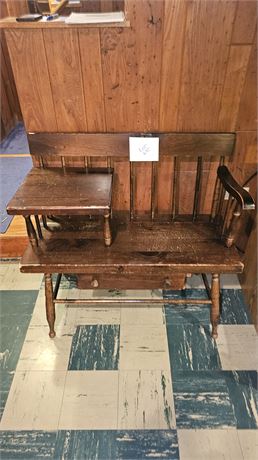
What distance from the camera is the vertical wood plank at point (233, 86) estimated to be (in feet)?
4.37

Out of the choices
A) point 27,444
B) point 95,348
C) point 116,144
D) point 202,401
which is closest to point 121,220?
point 116,144

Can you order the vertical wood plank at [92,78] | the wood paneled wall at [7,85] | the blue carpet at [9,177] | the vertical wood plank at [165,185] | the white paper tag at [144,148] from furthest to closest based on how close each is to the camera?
the wood paneled wall at [7,85] < the blue carpet at [9,177] < the vertical wood plank at [165,185] < the white paper tag at [144,148] < the vertical wood plank at [92,78]

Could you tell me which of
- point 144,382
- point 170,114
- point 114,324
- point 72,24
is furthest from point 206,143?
point 144,382

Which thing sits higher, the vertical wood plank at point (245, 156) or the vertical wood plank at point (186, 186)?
the vertical wood plank at point (245, 156)

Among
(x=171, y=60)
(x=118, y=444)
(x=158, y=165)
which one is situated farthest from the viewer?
(x=158, y=165)

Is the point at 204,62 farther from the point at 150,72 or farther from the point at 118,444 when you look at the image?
the point at 118,444

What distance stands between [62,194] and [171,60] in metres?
0.71

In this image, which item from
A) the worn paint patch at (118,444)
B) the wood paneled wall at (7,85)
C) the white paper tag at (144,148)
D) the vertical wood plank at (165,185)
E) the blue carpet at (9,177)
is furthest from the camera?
the wood paneled wall at (7,85)

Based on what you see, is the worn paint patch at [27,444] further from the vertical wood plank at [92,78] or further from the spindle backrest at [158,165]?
the vertical wood plank at [92,78]

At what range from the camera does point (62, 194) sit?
138 centimetres

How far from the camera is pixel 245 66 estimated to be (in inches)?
53.5

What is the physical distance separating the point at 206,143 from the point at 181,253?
0.52m

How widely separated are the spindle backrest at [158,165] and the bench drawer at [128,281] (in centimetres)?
32

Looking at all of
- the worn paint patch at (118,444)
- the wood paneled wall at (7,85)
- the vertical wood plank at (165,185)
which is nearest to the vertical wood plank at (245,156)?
the vertical wood plank at (165,185)
